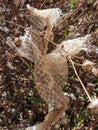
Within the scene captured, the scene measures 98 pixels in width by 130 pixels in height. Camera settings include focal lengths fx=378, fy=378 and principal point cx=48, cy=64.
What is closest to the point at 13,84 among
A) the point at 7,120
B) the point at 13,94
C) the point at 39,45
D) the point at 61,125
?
the point at 13,94

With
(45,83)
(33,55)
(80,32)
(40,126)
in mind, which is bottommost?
(40,126)

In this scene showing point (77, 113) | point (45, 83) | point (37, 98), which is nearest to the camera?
point (45, 83)

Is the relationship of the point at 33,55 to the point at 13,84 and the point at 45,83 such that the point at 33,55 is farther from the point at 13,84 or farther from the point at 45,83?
the point at 13,84

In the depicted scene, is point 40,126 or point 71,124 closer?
point 40,126

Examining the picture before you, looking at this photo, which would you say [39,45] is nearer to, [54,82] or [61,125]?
[54,82]

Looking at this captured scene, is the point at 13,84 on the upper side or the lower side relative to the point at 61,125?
upper

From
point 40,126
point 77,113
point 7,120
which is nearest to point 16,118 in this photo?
point 7,120

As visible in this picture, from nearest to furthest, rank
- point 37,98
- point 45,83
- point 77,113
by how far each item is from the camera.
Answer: point 45,83
point 37,98
point 77,113
